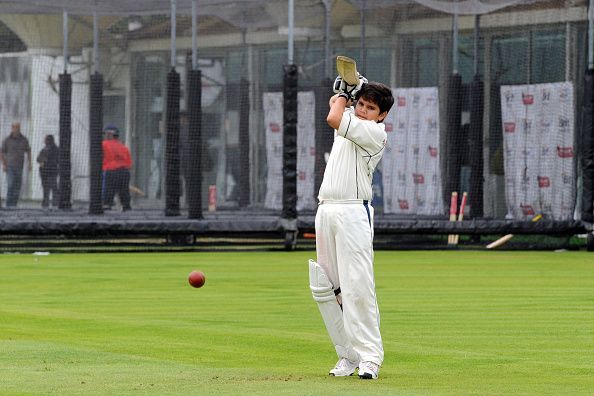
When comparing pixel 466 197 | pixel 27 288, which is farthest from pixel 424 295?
pixel 466 197

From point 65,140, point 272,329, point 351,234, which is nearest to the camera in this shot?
point 351,234

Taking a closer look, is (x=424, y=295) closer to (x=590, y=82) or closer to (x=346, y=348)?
(x=346, y=348)

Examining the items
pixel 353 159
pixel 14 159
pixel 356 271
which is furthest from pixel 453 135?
pixel 356 271

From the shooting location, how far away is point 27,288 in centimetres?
1609

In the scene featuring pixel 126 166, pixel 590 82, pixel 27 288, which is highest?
pixel 590 82

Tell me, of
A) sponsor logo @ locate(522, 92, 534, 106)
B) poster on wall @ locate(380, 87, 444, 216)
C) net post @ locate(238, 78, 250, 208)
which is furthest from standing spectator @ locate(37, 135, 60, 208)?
sponsor logo @ locate(522, 92, 534, 106)

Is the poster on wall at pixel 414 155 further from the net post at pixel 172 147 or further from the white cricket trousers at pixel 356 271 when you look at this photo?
the white cricket trousers at pixel 356 271

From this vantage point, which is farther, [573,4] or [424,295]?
[573,4]

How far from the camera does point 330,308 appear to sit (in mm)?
8836

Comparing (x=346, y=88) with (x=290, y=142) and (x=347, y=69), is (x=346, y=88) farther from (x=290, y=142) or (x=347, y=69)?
(x=290, y=142)

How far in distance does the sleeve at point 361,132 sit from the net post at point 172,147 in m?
14.4

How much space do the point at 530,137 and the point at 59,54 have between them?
771 centimetres

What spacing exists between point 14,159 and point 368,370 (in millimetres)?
15266

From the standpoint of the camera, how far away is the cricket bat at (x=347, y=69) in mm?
8641
